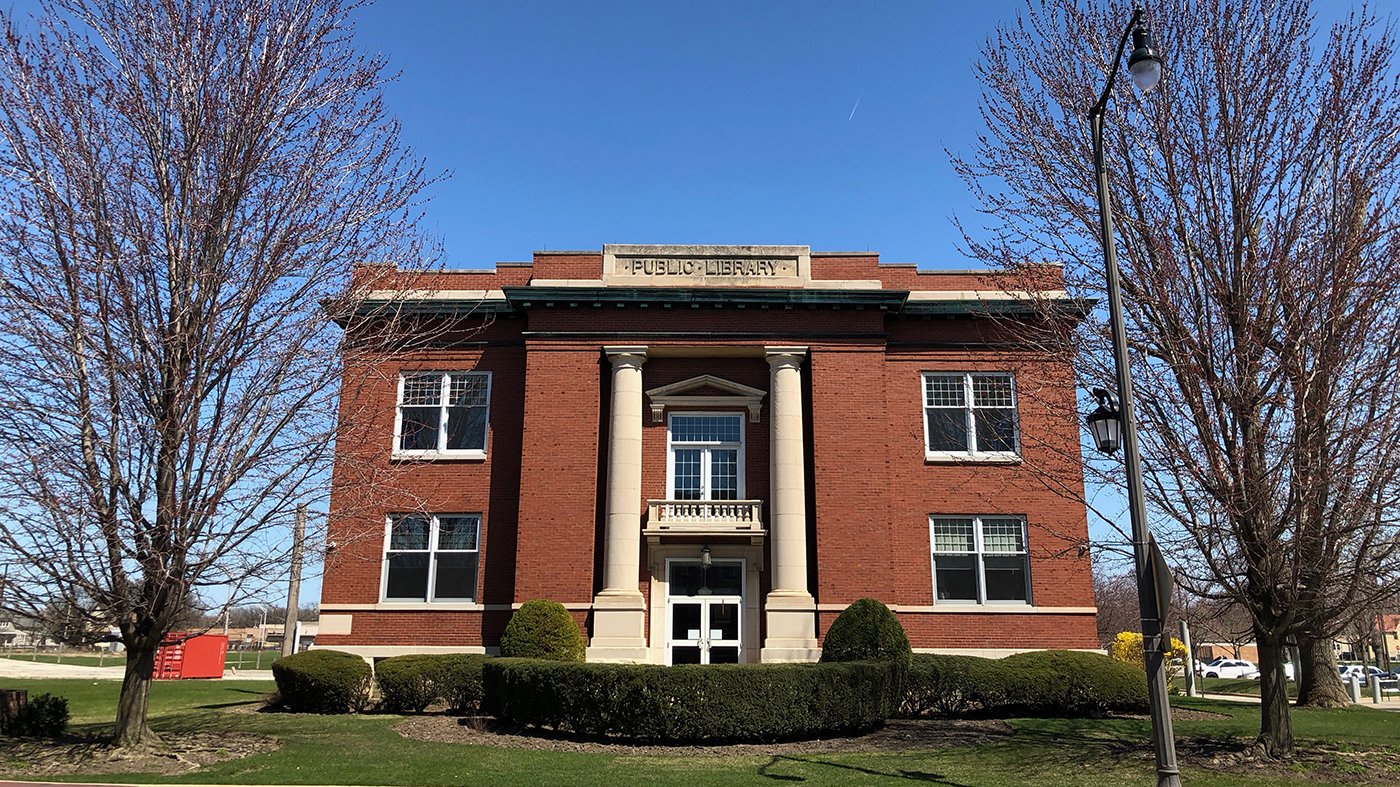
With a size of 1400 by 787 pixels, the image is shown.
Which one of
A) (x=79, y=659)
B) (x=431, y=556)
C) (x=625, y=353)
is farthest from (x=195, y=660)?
(x=79, y=659)

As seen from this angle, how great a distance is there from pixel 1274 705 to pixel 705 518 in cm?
1305

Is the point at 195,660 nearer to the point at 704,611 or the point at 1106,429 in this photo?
the point at 704,611

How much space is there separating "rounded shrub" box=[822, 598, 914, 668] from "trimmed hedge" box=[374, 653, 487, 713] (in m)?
7.70

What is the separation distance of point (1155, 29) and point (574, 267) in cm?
1524

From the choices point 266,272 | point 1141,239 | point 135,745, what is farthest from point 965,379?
point 135,745

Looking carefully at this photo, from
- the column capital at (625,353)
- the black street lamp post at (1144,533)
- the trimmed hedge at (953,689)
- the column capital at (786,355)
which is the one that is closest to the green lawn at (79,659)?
the column capital at (625,353)

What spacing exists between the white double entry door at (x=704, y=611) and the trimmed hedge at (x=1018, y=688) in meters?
5.23

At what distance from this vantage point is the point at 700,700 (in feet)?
52.1

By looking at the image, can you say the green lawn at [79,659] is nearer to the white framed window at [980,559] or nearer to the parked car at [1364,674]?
the white framed window at [980,559]

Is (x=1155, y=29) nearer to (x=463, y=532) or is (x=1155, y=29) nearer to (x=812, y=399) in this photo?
(x=812, y=399)

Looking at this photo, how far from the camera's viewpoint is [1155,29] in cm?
1542

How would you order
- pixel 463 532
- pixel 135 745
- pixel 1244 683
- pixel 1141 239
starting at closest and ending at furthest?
pixel 135 745
pixel 1141 239
pixel 463 532
pixel 1244 683

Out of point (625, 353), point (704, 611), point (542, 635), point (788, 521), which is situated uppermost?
point (625, 353)

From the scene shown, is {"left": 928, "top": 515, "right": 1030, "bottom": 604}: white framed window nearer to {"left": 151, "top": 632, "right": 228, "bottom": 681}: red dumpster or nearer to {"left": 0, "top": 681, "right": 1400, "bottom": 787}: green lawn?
{"left": 0, "top": 681, "right": 1400, "bottom": 787}: green lawn
